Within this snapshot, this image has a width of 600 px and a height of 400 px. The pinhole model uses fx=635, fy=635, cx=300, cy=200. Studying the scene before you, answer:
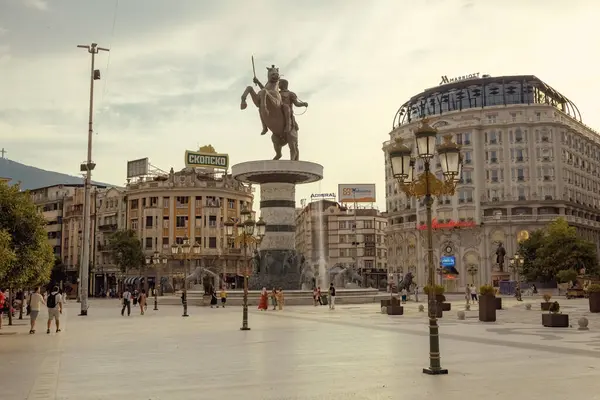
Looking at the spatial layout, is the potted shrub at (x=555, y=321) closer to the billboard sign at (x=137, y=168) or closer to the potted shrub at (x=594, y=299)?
the potted shrub at (x=594, y=299)

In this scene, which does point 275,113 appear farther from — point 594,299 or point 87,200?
point 594,299

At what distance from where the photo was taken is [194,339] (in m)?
21.2

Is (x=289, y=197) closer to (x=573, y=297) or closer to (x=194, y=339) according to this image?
(x=194, y=339)

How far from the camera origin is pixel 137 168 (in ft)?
356

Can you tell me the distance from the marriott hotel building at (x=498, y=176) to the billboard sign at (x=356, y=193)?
2341 centimetres

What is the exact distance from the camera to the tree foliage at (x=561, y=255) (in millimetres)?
79312

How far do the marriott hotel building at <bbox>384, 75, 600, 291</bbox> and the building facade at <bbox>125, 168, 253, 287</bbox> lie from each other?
30.3 m

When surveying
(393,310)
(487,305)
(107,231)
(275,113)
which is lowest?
(393,310)

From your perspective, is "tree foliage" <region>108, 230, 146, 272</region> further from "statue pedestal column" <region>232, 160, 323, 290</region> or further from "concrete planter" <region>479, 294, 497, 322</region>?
"concrete planter" <region>479, 294, 497, 322</region>

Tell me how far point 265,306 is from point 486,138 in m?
72.3

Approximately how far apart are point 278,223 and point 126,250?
49.4 metres

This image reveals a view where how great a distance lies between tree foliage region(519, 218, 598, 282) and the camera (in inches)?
3123

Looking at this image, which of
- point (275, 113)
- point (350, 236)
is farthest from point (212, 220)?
point (275, 113)

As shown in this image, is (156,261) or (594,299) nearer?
(594,299)
